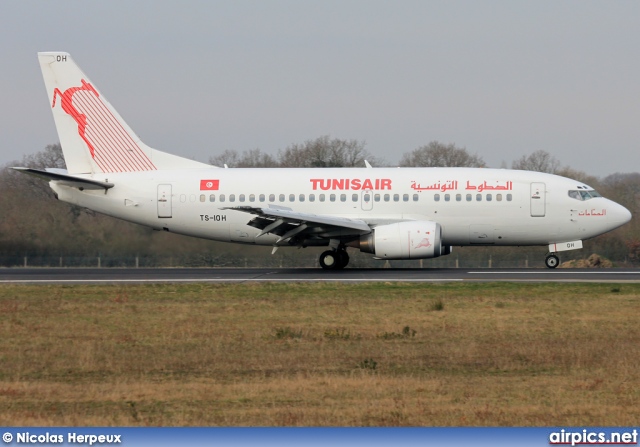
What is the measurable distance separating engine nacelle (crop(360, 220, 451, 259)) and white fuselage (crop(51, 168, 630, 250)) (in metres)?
1.54

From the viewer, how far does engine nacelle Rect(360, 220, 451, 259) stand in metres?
32.7

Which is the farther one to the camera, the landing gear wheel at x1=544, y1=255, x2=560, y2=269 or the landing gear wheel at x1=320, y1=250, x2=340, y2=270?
the landing gear wheel at x1=544, y1=255, x2=560, y2=269

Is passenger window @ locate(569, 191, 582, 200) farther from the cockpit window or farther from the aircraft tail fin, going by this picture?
the aircraft tail fin

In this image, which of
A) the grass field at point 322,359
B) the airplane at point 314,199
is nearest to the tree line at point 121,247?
the airplane at point 314,199

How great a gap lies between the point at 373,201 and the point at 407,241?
2888mm

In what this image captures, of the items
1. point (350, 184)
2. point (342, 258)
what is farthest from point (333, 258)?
point (350, 184)

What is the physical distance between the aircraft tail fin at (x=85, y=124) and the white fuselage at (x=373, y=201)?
69cm

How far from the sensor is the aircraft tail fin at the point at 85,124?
36.7 m

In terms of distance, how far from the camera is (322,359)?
15.0 m

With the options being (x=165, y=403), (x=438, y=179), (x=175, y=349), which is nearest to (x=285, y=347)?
(x=175, y=349)

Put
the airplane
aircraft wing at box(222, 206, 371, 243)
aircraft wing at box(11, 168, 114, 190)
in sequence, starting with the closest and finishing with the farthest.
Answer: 1. aircraft wing at box(222, 206, 371, 243)
2. aircraft wing at box(11, 168, 114, 190)
3. the airplane

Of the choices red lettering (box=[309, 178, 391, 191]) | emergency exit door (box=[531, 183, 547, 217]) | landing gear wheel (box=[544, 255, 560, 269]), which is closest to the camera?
emergency exit door (box=[531, 183, 547, 217])

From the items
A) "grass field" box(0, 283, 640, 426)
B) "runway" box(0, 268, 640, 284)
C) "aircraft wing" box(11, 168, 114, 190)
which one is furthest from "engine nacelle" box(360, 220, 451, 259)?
"aircraft wing" box(11, 168, 114, 190)

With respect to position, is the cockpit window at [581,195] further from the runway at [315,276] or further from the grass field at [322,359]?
the grass field at [322,359]
